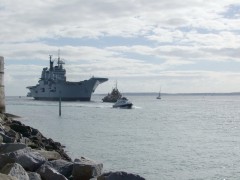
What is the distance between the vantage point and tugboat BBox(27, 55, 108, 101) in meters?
121

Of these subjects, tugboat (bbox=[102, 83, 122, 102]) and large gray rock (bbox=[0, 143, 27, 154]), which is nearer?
large gray rock (bbox=[0, 143, 27, 154])

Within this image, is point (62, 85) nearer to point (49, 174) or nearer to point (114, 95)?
point (114, 95)

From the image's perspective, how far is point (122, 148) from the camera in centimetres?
2589

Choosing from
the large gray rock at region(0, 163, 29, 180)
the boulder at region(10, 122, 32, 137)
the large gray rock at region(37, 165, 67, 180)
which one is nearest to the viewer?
the large gray rock at region(0, 163, 29, 180)

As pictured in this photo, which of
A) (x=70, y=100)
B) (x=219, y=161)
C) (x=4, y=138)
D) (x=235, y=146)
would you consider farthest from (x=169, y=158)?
(x=70, y=100)

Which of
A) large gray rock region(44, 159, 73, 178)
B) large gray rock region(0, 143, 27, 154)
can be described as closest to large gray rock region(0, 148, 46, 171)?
large gray rock region(44, 159, 73, 178)

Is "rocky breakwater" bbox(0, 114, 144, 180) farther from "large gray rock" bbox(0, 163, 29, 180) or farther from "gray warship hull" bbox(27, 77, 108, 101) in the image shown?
"gray warship hull" bbox(27, 77, 108, 101)

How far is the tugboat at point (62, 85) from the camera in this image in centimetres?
12094

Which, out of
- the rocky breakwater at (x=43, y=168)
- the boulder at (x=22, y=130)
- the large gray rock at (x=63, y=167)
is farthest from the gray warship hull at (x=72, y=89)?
the rocky breakwater at (x=43, y=168)

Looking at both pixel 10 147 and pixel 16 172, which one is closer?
pixel 16 172

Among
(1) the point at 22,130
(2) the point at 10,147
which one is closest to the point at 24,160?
(2) the point at 10,147

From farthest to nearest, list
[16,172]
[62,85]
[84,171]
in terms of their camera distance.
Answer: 1. [62,85]
2. [84,171]
3. [16,172]

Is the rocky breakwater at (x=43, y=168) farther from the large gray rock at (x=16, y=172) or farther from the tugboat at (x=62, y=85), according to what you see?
the tugboat at (x=62, y=85)

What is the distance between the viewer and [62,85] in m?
122
